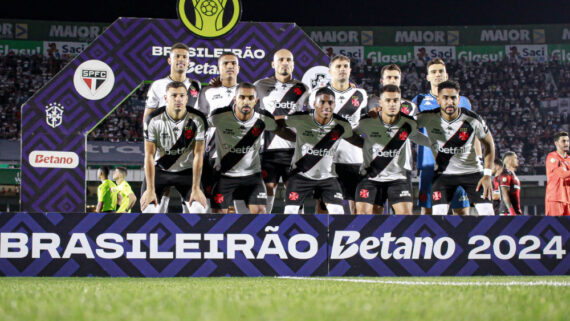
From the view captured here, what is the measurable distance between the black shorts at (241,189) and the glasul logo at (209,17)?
3109 mm

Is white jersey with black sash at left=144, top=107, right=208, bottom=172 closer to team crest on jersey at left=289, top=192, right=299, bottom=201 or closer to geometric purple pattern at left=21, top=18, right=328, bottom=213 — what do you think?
team crest on jersey at left=289, top=192, right=299, bottom=201

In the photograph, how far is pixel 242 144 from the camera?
712cm

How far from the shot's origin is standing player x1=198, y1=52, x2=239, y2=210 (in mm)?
7484

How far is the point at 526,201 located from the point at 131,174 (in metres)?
14.2

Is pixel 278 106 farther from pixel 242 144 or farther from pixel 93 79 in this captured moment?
pixel 93 79

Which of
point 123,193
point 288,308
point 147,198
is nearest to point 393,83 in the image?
point 147,198

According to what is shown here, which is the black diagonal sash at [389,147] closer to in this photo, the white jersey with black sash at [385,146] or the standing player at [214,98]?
the white jersey with black sash at [385,146]

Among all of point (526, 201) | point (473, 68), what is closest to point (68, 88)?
point (526, 201)

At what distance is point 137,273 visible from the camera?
6148 mm

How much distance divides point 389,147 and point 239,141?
5.84 feet

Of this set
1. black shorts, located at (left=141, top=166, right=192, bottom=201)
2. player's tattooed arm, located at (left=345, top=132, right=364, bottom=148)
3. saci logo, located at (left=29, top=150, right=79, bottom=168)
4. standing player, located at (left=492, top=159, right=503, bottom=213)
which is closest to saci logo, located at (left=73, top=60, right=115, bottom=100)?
saci logo, located at (left=29, top=150, right=79, bottom=168)

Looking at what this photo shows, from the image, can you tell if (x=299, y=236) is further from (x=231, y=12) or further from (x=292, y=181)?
(x=231, y=12)

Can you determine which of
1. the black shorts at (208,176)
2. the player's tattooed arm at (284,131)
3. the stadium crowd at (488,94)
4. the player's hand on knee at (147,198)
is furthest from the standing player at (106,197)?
the stadium crowd at (488,94)

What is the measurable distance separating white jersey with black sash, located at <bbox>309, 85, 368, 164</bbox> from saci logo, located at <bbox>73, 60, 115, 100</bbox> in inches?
139
